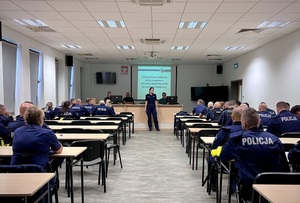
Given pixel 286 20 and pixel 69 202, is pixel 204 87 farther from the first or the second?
pixel 69 202

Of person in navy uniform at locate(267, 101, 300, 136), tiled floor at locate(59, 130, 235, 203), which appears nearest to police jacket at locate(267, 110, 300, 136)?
person in navy uniform at locate(267, 101, 300, 136)

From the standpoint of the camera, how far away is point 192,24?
256 inches

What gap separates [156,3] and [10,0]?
2686 mm

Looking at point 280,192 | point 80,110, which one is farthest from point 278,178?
point 80,110

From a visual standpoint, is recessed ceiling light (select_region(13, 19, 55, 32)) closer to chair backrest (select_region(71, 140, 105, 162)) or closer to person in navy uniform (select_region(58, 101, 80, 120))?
person in navy uniform (select_region(58, 101, 80, 120))

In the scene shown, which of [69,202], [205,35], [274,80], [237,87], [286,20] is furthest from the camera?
[237,87]

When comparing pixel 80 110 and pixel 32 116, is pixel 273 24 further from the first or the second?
pixel 32 116

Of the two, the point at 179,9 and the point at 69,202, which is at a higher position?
the point at 179,9

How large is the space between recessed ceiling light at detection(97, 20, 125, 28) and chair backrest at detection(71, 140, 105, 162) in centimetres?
349

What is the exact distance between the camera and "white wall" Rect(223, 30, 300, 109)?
705cm

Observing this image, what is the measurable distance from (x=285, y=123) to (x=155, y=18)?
344cm

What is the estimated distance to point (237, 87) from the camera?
43.5 feet

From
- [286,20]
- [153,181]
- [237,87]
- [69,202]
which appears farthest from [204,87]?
[69,202]

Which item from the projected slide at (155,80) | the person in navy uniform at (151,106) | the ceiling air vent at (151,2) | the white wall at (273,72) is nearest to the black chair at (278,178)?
the ceiling air vent at (151,2)
